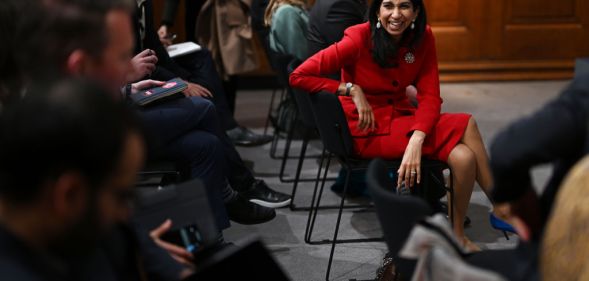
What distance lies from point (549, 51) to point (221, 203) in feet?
14.8

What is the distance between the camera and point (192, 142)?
3.31 metres

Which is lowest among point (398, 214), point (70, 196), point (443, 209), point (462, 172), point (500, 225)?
point (443, 209)

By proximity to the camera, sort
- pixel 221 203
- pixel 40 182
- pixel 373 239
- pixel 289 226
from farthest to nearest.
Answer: pixel 289 226 → pixel 373 239 → pixel 221 203 → pixel 40 182

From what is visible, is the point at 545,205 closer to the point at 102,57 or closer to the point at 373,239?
the point at 102,57

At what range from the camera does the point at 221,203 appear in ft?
10.9

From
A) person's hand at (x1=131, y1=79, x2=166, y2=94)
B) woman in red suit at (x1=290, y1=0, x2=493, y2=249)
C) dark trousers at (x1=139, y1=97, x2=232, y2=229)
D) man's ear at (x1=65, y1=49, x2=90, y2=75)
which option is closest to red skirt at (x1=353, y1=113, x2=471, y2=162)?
woman in red suit at (x1=290, y1=0, x2=493, y2=249)

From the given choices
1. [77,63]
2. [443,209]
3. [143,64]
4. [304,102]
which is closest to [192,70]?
[304,102]

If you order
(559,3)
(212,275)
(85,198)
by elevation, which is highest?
(85,198)

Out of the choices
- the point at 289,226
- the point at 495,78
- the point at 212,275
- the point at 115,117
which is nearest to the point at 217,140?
the point at 289,226

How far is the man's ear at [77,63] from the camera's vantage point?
1517 millimetres

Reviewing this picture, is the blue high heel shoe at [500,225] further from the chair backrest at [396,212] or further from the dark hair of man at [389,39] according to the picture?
the chair backrest at [396,212]

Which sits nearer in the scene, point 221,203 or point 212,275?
point 212,275

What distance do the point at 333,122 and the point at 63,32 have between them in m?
1.85

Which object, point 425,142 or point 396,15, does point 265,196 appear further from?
point 396,15
